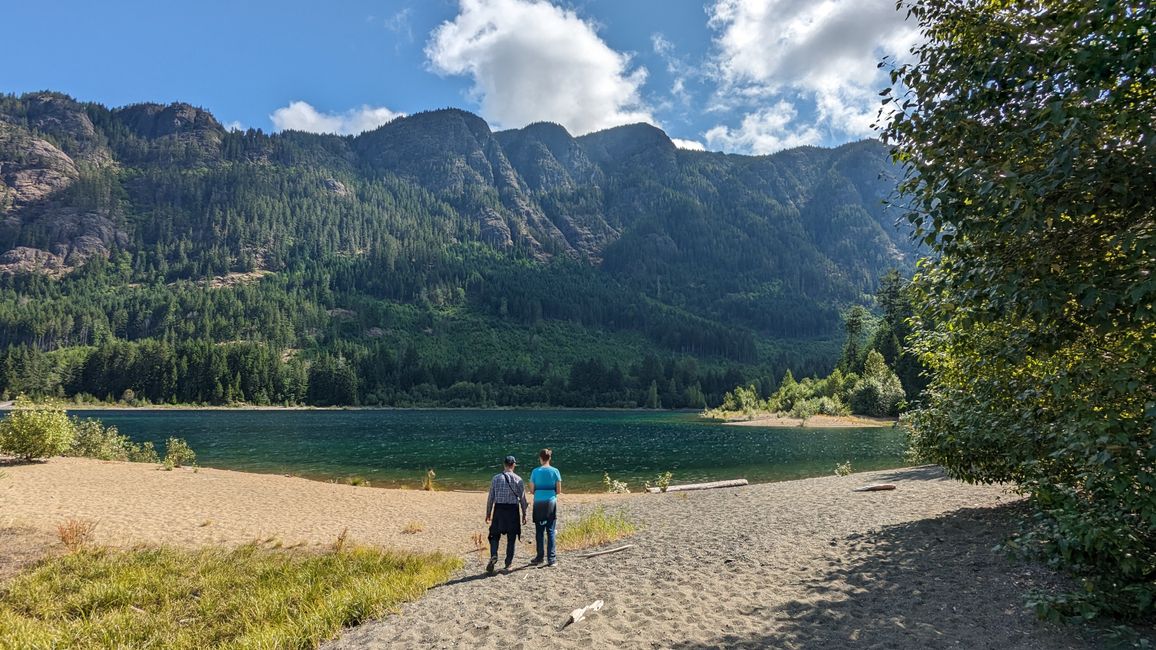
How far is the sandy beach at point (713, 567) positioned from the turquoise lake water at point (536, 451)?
1590 cm

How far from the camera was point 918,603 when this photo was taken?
9797 millimetres

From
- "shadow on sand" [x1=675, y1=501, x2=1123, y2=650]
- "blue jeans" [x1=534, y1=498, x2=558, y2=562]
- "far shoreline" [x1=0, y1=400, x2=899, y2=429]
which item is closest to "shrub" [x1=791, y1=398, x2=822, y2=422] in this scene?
"far shoreline" [x1=0, y1=400, x2=899, y2=429]

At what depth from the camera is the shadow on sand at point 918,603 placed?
8.33m

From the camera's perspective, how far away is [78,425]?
43.7 metres

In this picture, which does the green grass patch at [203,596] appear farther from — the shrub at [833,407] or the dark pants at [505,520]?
the shrub at [833,407]

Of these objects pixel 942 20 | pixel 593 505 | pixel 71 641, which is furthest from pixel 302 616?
pixel 593 505

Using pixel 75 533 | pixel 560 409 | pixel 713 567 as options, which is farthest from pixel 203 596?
pixel 560 409

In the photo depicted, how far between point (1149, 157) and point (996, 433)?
613 cm

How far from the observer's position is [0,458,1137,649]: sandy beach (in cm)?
904

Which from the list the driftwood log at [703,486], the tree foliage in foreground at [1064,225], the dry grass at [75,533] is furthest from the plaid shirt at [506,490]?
the driftwood log at [703,486]

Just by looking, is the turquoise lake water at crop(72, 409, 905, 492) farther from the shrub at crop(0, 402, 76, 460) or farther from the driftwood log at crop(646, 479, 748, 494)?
the shrub at crop(0, 402, 76, 460)

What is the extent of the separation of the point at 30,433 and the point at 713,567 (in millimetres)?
43544

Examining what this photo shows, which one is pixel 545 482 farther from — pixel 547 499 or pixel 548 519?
pixel 548 519

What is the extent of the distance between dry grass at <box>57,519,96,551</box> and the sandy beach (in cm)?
40
